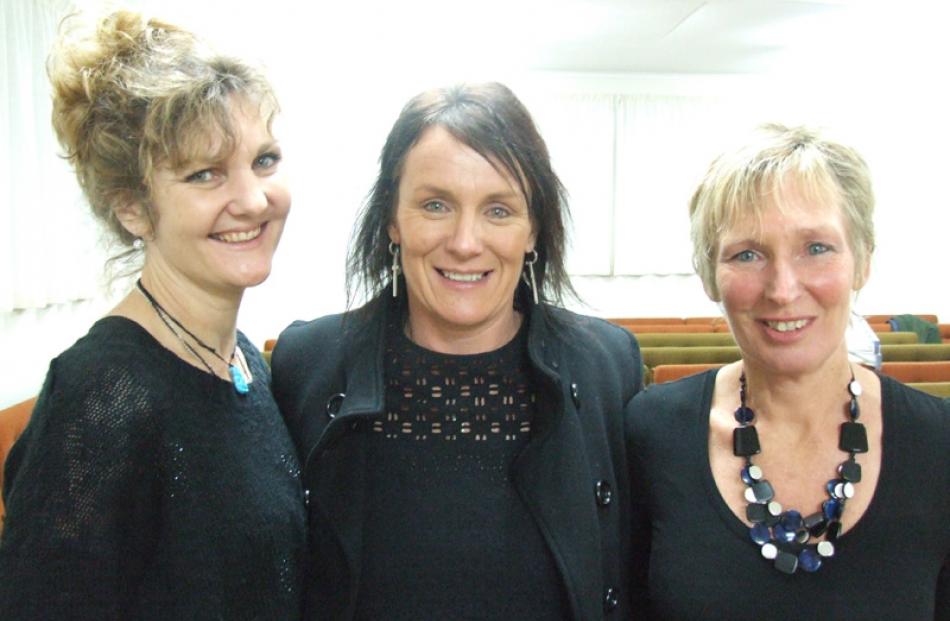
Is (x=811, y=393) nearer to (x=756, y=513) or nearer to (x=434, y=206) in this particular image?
(x=756, y=513)

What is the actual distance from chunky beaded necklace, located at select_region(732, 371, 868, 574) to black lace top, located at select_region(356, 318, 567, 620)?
1.23 feet

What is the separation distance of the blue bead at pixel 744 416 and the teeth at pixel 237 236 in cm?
96

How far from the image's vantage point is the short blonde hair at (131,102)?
Result: 1119 mm

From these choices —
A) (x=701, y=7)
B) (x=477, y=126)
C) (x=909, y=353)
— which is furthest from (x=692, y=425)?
(x=701, y=7)

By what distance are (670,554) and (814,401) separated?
0.38 meters

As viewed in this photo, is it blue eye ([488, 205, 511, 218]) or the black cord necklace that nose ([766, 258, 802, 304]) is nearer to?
blue eye ([488, 205, 511, 218])

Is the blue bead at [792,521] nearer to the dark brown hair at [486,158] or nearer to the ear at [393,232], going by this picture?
the dark brown hair at [486,158]

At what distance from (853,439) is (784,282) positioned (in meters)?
0.30

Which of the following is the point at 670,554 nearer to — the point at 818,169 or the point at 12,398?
the point at 818,169

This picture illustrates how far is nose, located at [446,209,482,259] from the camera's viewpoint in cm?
135

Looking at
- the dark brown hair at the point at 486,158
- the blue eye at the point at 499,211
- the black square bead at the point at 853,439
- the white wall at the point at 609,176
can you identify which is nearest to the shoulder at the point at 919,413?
the black square bead at the point at 853,439

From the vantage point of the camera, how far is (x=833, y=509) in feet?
4.04

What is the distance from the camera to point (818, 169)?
124 centimetres

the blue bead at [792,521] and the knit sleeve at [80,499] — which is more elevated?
the knit sleeve at [80,499]
